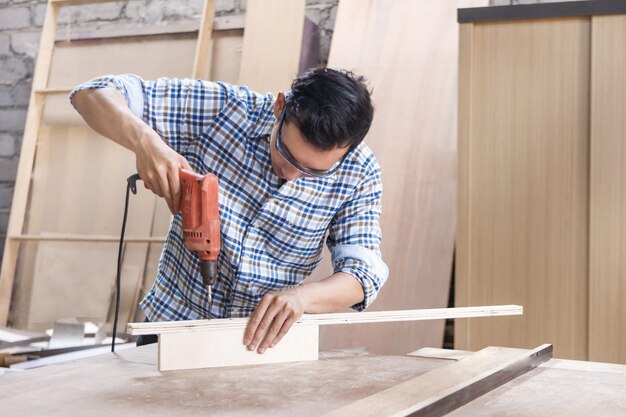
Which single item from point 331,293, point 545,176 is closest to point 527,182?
point 545,176

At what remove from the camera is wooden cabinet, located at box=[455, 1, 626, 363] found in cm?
226

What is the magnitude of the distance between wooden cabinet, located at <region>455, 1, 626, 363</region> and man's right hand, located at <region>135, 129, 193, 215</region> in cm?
112

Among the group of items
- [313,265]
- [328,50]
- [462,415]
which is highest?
[328,50]

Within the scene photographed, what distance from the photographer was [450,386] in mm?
1336

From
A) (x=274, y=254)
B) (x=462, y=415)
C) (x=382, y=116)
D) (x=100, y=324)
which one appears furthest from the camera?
(x=100, y=324)

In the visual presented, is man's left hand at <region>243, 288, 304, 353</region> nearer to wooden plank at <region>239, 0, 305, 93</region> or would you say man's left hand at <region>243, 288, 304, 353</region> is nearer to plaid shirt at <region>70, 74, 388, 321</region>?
plaid shirt at <region>70, 74, 388, 321</region>

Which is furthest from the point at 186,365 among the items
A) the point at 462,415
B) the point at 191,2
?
the point at 191,2

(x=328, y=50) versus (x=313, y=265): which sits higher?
(x=328, y=50)

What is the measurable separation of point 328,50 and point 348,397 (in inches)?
98.0

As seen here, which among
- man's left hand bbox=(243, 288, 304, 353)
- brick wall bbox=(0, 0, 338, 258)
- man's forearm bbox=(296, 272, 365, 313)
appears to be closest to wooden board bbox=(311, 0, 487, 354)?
brick wall bbox=(0, 0, 338, 258)

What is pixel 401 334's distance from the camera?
295 centimetres

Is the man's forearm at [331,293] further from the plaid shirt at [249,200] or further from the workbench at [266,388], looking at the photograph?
the workbench at [266,388]

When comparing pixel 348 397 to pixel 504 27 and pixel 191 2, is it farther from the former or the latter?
pixel 191 2

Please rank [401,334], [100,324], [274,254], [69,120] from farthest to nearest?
[69,120], [100,324], [401,334], [274,254]
